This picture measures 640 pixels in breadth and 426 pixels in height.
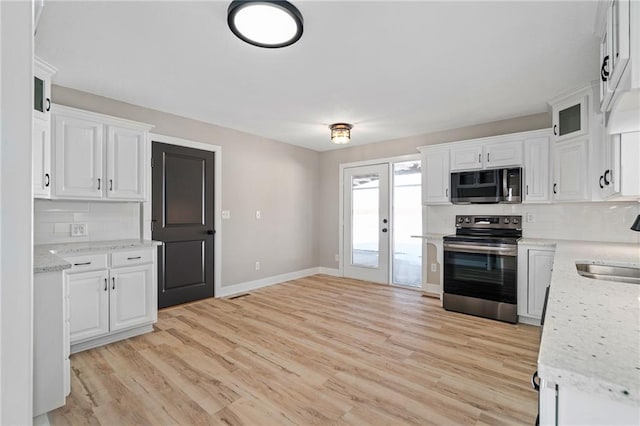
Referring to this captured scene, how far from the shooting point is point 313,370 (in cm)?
231

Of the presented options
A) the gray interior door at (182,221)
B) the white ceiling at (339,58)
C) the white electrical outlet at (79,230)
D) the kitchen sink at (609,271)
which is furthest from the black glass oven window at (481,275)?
the white electrical outlet at (79,230)

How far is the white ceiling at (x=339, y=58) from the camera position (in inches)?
74.2

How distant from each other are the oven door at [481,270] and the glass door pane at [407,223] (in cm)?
102

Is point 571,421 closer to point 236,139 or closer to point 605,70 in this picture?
point 605,70

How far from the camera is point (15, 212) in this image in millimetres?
552

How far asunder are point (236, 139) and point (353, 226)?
2.49 m

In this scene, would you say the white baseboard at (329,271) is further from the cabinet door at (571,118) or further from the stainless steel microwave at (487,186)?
the cabinet door at (571,118)

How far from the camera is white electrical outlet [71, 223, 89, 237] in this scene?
9.83ft

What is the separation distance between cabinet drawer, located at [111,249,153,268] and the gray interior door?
64cm

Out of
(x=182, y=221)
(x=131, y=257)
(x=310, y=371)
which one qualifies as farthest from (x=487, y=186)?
(x=131, y=257)

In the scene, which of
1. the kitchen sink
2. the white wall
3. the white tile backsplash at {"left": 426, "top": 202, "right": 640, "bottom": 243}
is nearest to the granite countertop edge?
the kitchen sink

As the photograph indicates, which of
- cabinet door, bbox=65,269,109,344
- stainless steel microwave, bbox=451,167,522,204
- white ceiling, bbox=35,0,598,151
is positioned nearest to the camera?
white ceiling, bbox=35,0,598,151

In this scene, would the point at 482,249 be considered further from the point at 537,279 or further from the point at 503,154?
the point at 503,154

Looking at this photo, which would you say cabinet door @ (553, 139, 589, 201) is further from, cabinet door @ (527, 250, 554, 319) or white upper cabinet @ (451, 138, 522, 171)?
→ cabinet door @ (527, 250, 554, 319)
